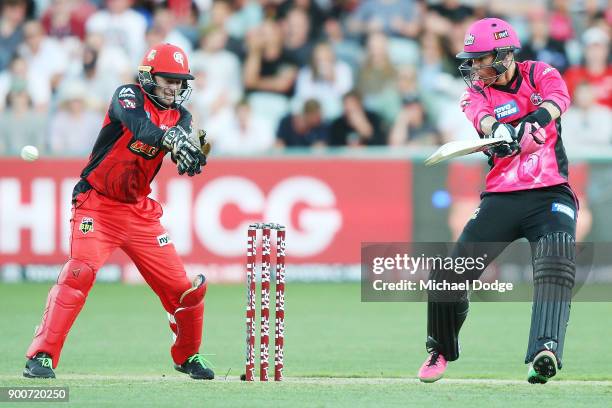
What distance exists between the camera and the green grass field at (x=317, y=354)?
24.7 feet

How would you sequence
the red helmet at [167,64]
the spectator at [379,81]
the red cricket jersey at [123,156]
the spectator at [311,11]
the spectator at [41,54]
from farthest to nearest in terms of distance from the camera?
the spectator at [311,11] < the spectator at [41,54] < the spectator at [379,81] < the red cricket jersey at [123,156] < the red helmet at [167,64]

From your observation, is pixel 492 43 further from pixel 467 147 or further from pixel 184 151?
pixel 184 151

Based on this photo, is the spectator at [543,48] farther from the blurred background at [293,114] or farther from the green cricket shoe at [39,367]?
the green cricket shoe at [39,367]

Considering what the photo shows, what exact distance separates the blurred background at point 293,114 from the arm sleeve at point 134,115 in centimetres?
660

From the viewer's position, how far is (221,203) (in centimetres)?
1522

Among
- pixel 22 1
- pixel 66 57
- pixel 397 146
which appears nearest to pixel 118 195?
pixel 397 146

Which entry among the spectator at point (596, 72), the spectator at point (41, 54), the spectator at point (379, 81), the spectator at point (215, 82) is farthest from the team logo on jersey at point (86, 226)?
the spectator at point (596, 72)

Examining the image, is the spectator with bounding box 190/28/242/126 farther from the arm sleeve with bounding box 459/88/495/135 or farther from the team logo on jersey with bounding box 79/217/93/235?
the arm sleeve with bounding box 459/88/495/135

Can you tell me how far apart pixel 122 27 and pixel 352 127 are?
3.66 meters

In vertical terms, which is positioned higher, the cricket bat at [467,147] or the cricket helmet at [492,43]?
the cricket helmet at [492,43]

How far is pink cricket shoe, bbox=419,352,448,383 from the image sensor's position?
8.45m

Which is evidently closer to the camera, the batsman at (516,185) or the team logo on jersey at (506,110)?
the batsman at (516,185)

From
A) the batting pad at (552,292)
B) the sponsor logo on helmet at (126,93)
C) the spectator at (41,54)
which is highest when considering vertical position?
the spectator at (41,54)

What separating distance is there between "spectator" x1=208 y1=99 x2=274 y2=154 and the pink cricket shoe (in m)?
7.79
